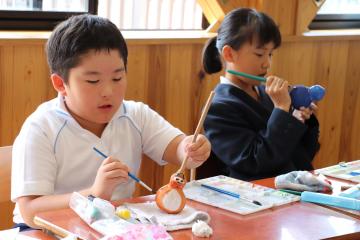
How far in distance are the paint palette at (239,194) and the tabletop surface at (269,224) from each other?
0.02 m

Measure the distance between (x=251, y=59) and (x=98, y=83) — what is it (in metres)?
0.81

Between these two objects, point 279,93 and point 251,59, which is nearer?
point 279,93

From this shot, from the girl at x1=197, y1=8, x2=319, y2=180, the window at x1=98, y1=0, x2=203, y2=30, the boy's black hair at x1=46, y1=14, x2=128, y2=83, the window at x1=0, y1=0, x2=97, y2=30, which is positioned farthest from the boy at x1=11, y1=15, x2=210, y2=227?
the window at x1=98, y1=0, x2=203, y2=30

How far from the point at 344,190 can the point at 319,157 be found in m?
1.89

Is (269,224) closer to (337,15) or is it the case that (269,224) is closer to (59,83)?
(59,83)

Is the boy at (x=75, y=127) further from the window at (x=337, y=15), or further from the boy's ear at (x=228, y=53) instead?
the window at (x=337, y=15)

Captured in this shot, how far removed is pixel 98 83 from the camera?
5.80 feet

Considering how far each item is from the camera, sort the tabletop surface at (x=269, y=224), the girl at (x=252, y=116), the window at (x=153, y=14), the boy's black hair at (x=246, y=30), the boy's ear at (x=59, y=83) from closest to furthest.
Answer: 1. the tabletop surface at (x=269, y=224)
2. the boy's ear at (x=59, y=83)
3. the girl at (x=252, y=116)
4. the boy's black hair at (x=246, y=30)
5. the window at (x=153, y=14)

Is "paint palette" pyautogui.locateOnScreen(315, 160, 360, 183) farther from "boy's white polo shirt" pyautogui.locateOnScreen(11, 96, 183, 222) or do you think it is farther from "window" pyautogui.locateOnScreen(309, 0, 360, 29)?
"window" pyautogui.locateOnScreen(309, 0, 360, 29)

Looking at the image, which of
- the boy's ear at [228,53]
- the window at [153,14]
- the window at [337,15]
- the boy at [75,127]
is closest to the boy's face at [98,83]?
the boy at [75,127]

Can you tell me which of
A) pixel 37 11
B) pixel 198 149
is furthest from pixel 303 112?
pixel 37 11

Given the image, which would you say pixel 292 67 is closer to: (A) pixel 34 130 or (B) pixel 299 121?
(B) pixel 299 121

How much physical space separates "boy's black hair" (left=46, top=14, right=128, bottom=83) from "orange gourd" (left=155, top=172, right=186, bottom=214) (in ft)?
1.40

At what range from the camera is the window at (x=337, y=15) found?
12.6 feet
